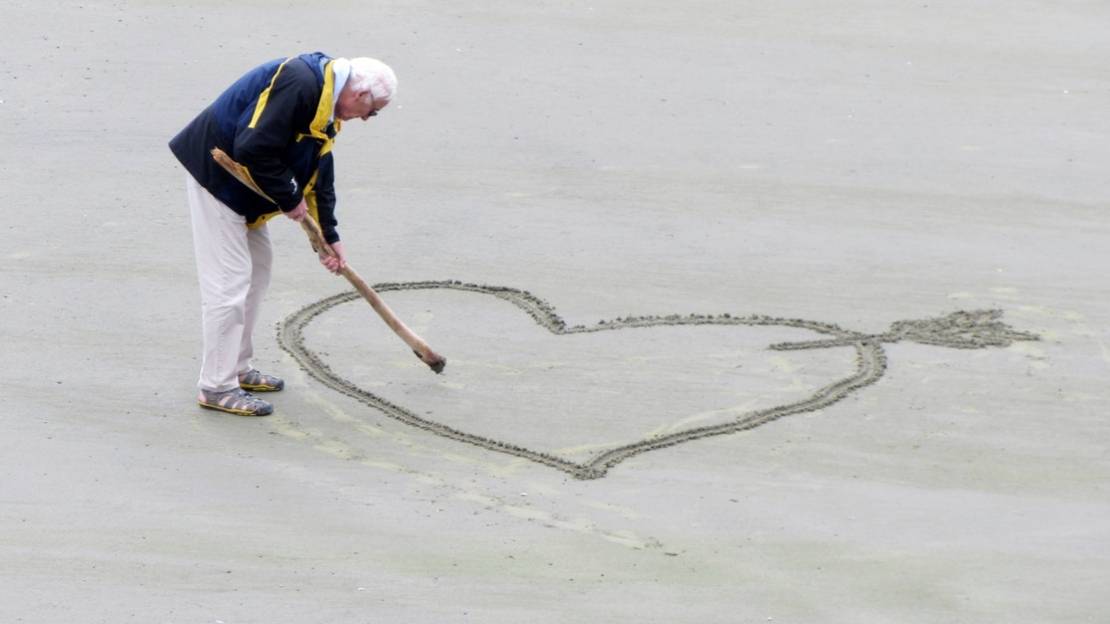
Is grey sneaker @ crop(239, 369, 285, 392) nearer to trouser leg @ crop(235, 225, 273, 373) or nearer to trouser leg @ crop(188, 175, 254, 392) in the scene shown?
trouser leg @ crop(235, 225, 273, 373)

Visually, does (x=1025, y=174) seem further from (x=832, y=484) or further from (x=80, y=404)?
(x=80, y=404)

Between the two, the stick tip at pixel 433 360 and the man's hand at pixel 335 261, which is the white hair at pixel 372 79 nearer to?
the man's hand at pixel 335 261

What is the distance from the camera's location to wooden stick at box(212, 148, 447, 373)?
6.05 meters

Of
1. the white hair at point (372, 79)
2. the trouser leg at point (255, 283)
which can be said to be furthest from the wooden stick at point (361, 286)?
the white hair at point (372, 79)

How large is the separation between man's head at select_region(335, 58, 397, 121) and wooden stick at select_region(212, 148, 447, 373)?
19.1 inches

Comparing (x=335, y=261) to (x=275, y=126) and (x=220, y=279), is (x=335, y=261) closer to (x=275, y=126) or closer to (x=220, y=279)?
(x=220, y=279)

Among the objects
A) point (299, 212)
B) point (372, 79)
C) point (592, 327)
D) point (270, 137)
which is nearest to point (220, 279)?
point (299, 212)

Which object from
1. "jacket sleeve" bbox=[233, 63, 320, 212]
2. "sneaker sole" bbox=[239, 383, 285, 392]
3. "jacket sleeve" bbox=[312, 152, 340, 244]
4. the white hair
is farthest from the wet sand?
the white hair

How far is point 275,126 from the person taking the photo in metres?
5.88

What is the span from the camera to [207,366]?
6312 millimetres

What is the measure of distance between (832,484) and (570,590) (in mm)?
1414

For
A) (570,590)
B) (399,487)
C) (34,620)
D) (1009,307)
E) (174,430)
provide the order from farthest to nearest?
(1009,307) → (174,430) → (399,487) → (570,590) → (34,620)

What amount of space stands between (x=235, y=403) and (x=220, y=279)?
527 millimetres

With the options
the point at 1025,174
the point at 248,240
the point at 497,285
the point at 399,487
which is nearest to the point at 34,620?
the point at 399,487
